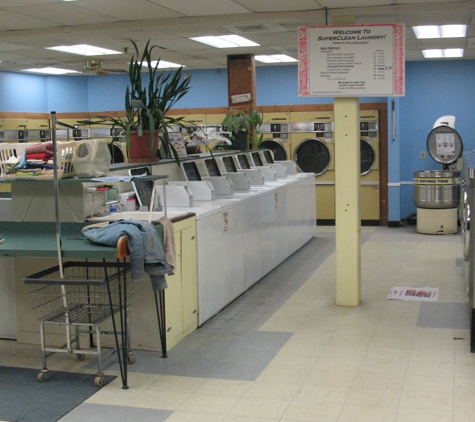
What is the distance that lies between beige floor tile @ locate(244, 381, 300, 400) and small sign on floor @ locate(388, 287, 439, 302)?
237 centimetres

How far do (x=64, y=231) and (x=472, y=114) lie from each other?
25.9 ft

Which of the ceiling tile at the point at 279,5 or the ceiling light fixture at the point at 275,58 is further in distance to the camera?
the ceiling light fixture at the point at 275,58

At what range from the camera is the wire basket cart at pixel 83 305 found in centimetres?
406

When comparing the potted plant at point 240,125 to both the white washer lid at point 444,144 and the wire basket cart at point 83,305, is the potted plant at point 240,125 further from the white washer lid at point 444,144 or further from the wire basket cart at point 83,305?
the wire basket cart at point 83,305

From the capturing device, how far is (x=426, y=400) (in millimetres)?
3799

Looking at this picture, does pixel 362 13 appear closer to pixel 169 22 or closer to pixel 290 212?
pixel 169 22

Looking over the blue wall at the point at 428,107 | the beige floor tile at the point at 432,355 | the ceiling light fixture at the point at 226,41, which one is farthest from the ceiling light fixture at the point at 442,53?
the beige floor tile at the point at 432,355

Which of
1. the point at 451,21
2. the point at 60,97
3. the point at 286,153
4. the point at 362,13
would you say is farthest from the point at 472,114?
the point at 60,97

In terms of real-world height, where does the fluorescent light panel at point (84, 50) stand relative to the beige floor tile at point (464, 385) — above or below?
above

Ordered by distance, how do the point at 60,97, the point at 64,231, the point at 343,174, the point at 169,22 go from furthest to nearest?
the point at 60,97, the point at 169,22, the point at 343,174, the point at 64,231

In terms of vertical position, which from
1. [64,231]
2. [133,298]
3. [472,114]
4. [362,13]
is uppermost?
[362,13]

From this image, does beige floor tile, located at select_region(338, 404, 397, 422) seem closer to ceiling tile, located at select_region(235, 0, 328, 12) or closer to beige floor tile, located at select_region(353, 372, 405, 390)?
beige floor tile, located at select_region(353, 372, 405, 390)

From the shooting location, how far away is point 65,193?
464cm

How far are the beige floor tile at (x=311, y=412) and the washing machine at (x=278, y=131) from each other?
292 inches
